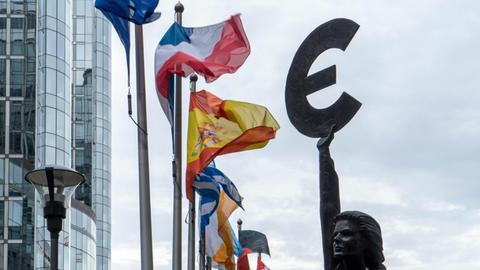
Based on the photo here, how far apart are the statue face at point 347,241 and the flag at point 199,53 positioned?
36.1 ft

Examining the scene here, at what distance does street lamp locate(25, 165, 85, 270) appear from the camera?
1535cm

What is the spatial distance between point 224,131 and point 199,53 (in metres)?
1.23

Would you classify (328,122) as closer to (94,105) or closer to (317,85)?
(317,85)

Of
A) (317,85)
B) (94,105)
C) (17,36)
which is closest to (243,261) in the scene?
(317,85)

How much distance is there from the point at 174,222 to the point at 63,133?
138 ft

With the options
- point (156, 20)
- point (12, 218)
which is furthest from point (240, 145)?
point (12, 218)

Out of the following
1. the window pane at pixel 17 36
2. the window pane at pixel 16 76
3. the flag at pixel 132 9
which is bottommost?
the flag at pixel 132 9

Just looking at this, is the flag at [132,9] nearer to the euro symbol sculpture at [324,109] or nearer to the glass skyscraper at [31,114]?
the euro symbol sculpture at [324,109]

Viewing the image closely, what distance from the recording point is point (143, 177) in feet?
53.0

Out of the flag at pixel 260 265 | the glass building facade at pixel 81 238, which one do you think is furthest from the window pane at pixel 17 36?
the flag at pixel 260 265

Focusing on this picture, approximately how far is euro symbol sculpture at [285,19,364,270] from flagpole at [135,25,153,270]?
25.2 ft

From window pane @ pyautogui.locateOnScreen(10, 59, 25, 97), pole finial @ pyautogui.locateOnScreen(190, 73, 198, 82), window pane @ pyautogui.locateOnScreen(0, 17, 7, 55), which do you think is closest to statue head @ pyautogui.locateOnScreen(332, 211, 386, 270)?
pole finial @ pyautogui.locateOnScreen(190, 73, 198, 82)

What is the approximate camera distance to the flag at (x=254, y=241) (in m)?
32.7

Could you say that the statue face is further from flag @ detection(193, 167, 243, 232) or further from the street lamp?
flag @ detection(193, 167, 243, 232)
